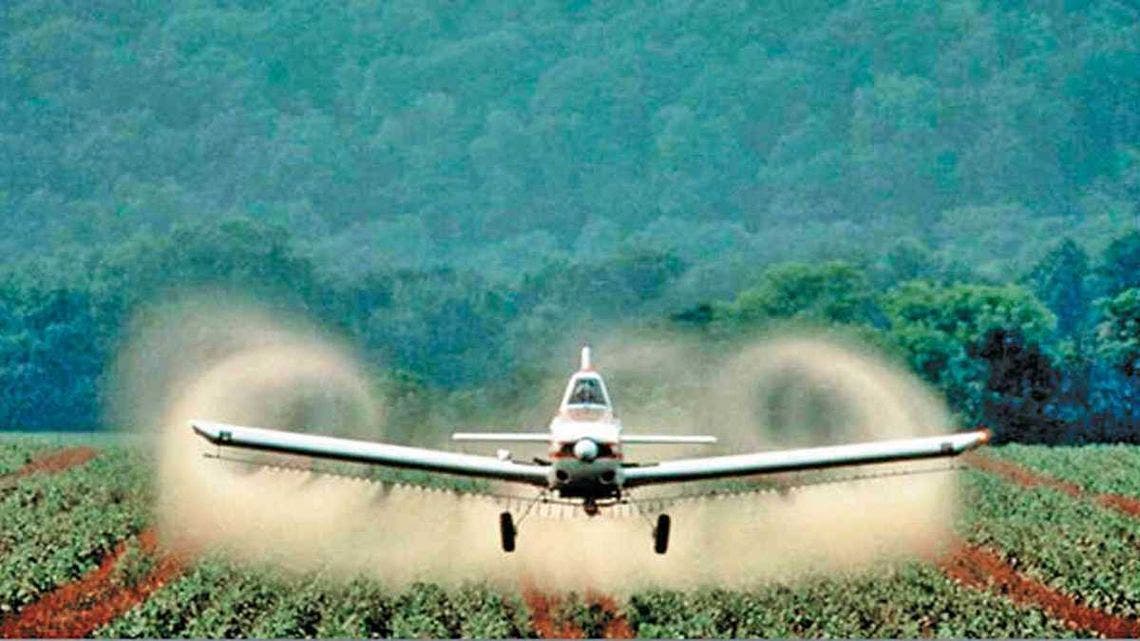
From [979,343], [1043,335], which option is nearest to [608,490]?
[979,343]

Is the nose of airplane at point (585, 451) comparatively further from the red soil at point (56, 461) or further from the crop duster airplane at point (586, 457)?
the red soil at point (56, 461)

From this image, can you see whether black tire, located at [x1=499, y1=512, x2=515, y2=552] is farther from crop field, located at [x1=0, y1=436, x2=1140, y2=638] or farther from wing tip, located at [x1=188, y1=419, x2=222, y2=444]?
wing tip, located at [x1=188, y1=419, x2=222, y2=444]

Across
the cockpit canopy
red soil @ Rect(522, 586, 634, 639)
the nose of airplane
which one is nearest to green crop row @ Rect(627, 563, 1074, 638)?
red soil @ Rect(522, 586, 634, 639)

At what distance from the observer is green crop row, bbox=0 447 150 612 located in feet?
144

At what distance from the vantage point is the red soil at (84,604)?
124 ft

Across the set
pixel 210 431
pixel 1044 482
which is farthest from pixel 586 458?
pixel 1044 482

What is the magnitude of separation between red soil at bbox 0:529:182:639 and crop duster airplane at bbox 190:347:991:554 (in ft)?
13.0

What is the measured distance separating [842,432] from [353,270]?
91.4 m

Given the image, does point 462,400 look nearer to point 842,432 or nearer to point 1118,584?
point 842,432

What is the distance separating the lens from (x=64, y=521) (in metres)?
53.1

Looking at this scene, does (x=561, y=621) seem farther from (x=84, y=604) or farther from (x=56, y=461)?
(x=56, y=461)

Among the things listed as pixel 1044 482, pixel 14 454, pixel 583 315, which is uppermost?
pixel 583 315

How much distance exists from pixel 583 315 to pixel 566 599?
4156 inches

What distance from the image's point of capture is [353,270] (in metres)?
160
